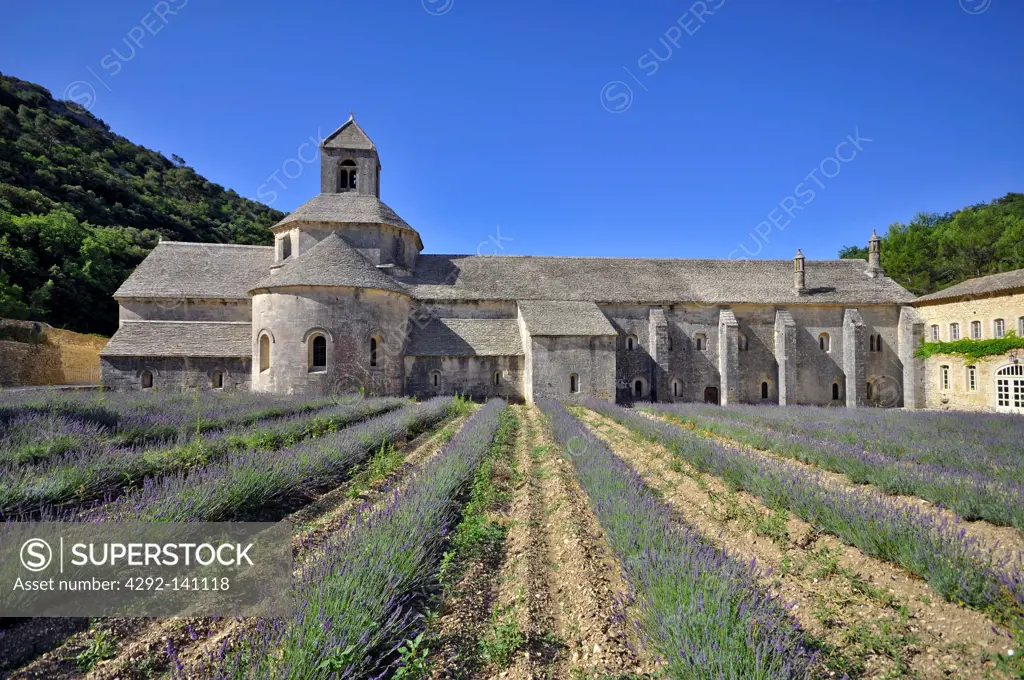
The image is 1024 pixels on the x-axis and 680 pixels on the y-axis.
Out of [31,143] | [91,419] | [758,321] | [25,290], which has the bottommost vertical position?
[91,419]

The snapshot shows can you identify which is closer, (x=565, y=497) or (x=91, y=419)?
(x=565, y=497)

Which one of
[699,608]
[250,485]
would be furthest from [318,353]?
[699,608]

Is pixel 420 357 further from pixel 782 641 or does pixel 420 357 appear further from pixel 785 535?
pixel 782 641

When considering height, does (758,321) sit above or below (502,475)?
above

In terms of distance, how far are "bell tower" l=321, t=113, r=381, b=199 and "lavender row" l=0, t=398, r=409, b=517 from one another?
19750mm

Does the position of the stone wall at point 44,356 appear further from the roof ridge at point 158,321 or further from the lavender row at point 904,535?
the lavender row at point 904,535

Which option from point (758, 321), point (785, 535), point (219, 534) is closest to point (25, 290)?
point (219, 534)

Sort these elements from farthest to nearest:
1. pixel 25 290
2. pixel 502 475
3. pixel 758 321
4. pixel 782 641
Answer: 1. pixel 25 290
2. pixel 758 321
3. pixel 502 475
4. pixel 782 641

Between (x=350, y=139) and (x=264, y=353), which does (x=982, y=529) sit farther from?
(x=350, y=139)

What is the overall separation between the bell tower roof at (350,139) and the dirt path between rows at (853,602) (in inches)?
1037

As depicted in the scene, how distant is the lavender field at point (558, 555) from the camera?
305 cm

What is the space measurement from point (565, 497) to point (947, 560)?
14.6ft

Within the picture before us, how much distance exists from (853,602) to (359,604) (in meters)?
4.52

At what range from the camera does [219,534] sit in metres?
5.07
